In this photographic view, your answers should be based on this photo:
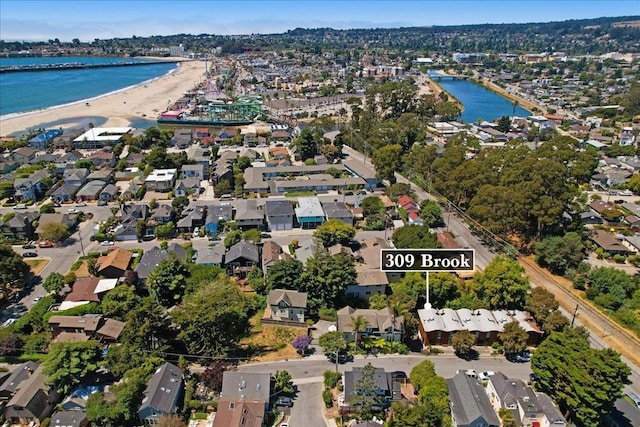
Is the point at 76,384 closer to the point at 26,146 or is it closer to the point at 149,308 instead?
the point at 149,308

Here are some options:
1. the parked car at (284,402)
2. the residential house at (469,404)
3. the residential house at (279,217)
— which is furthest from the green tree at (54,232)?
the residential house at (469,404)

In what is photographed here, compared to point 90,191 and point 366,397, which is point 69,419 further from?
point 90,191

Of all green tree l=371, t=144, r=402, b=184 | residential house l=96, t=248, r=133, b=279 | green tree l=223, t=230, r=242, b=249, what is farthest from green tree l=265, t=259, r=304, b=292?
green tree l=371, t=144, r=402, b=184

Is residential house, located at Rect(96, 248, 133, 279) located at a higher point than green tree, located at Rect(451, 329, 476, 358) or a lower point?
higher

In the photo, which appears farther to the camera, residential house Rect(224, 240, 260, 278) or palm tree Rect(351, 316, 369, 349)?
residential house Rect(224, 240, 260, 278)

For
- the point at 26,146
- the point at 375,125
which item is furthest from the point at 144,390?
the point at 26,146

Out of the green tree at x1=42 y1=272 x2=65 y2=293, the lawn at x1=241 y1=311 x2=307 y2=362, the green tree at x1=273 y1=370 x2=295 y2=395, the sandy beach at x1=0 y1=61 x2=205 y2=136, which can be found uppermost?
the sandy beach at x1=0 y1=61 x2=205 y2=136

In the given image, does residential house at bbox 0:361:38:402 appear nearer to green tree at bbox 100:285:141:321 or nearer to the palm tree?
green tree at bbox 100:285:141:321

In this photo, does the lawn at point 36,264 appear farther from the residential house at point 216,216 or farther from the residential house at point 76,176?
the residential house at point 76,176
